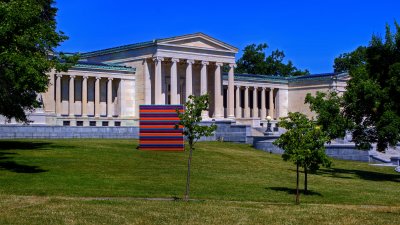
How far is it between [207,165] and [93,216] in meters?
22.3

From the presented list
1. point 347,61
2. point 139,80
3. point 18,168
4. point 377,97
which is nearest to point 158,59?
point 139,80

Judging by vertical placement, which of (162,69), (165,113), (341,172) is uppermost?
(162,69)

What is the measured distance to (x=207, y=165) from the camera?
140 ft

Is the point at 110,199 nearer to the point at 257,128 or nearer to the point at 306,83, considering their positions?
the point at 257,128

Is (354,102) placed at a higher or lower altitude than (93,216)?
higher

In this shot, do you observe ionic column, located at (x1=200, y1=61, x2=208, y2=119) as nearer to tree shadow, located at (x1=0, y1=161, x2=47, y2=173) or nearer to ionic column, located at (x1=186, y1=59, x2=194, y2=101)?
ionic column, located at (x1=186, y1=59, x2=194, y2=101)

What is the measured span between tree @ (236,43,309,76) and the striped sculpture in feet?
302

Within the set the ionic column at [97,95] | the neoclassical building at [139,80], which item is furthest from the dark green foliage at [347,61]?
the ionic column at [97,95]

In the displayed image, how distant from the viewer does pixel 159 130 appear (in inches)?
2050

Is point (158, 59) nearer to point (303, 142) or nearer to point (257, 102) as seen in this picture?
point (257, 102)

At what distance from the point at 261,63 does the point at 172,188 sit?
114 metres

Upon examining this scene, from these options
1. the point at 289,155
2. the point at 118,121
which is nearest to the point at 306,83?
the point at 118,121

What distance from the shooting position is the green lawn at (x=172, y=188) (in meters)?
21.6

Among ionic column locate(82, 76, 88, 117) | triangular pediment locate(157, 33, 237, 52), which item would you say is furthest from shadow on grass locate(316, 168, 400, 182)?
ionic column locate(82, 76, 88, 117)
